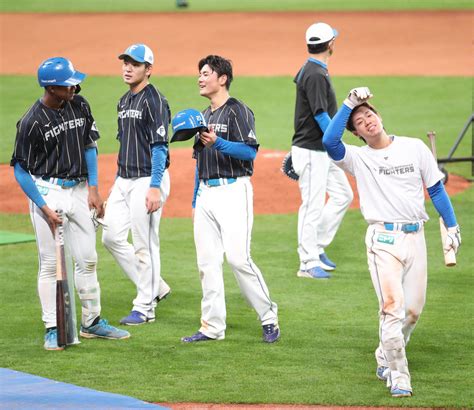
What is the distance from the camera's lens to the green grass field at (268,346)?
23.8 feet

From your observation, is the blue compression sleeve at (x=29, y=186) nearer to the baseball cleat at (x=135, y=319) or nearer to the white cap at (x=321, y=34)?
the baseball cleat at (x=135, y=319)

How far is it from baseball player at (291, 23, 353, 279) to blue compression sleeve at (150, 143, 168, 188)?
2100 mm

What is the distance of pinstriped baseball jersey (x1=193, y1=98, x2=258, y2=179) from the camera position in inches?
327

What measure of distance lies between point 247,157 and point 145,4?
3406 cm

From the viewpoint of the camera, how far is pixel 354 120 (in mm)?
7168

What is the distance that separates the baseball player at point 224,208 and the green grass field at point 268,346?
29 cm

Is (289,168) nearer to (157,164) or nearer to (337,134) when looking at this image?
(157,164)

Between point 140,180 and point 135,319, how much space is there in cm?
111

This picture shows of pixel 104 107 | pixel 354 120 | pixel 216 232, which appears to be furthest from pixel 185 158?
pixel 354 120

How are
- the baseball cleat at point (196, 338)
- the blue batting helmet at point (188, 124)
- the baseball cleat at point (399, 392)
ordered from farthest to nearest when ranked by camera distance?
the baseball cleat at point (196, 338), the blue batting helmet at point (188, 124), the baseball cleat at point (399, 392)

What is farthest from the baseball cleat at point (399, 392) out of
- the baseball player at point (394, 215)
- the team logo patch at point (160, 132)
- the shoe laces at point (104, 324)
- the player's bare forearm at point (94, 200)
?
the team logo patch at point (160, 132)

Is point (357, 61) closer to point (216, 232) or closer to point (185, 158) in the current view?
point (185, 158)

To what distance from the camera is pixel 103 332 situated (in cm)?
859

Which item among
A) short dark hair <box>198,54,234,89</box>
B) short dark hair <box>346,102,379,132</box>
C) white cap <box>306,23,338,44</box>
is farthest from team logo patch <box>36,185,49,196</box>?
white cap <box>306,23,338,44</box>
